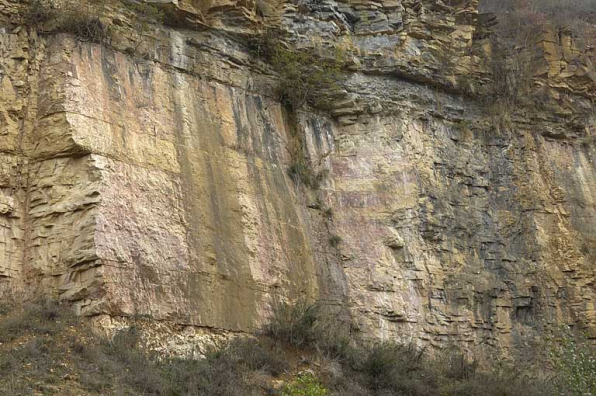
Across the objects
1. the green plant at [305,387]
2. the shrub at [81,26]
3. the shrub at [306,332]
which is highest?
the shrub at [81,26]

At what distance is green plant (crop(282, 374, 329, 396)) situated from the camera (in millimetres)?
13523

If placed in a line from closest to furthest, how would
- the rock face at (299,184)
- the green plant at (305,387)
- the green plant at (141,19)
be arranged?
the green plant at (305,387)
the rock face at (299,184)
the green plant at (141,19)

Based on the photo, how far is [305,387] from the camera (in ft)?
46.5

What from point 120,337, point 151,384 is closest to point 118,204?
point 120,337

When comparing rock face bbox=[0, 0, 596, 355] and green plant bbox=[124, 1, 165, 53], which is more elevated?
green plant bbox=[124, 1, 165, 53]

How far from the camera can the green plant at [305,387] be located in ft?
44.4

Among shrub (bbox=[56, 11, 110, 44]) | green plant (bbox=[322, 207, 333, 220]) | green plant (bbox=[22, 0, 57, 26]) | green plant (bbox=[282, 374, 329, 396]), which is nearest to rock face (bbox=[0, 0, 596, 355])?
green plant (bbox=[322, 207, 333, 220])

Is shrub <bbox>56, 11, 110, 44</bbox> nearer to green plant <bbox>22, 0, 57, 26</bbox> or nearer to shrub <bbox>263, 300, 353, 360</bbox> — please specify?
green plant <bbox>22, 0, 57, 26</bbox>

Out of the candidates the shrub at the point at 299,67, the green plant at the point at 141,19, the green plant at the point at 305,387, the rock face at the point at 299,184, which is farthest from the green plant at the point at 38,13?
the green plant at the point at 305,387

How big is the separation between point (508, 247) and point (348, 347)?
5.34 meters

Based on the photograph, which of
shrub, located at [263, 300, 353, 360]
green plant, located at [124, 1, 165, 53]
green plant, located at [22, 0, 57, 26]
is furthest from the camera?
green plant, located at [124, 1, 165, 53]

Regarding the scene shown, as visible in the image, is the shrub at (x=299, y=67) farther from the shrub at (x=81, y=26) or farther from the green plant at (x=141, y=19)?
the shrub at (x=81, y=26)

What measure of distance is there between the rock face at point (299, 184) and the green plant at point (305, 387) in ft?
4.87

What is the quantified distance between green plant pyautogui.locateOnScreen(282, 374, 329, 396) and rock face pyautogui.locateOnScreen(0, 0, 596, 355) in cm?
149
